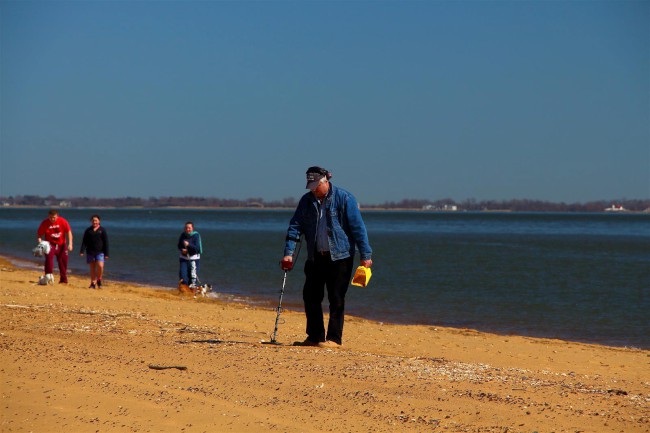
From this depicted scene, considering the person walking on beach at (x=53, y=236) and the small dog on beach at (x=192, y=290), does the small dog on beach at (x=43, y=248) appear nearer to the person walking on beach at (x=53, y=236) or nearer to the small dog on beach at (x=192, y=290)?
the person walking on beach at (x=53, y=236)

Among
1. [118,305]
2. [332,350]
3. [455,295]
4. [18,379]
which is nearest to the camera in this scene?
[18,379]

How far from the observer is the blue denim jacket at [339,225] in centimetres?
877

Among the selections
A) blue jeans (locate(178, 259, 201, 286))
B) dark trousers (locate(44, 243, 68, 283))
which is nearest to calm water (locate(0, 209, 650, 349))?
blue jeans (locate(178, 259, 201, 286))

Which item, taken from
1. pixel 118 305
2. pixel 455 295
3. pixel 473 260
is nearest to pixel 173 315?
pixel 118 305

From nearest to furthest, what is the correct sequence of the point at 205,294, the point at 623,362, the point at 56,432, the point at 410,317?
the point at 56,432, the point at 623,362, the point at 410,317, the point at 205,294

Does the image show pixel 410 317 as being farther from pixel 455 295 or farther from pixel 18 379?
pixel 18 379

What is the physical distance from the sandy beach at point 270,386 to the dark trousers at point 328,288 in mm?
382

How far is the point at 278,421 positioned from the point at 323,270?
10.7ft

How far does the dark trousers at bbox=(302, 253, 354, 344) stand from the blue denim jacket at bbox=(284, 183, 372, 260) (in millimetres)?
112

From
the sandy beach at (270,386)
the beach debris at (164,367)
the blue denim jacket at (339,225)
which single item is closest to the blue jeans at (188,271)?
the sandy beach at (270,386)

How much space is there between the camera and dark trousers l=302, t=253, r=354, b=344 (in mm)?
8852

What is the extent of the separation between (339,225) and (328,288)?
719mm

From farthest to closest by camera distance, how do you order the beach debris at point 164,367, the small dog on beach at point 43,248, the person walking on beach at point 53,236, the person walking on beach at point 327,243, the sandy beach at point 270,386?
the person walking on beach at point 53,236
the small dog on beach at point 43,248
the person walking on beach at point 327,243
the beach debris at point 164,367
the sandy beach at point 270,386

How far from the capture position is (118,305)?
1348cm
